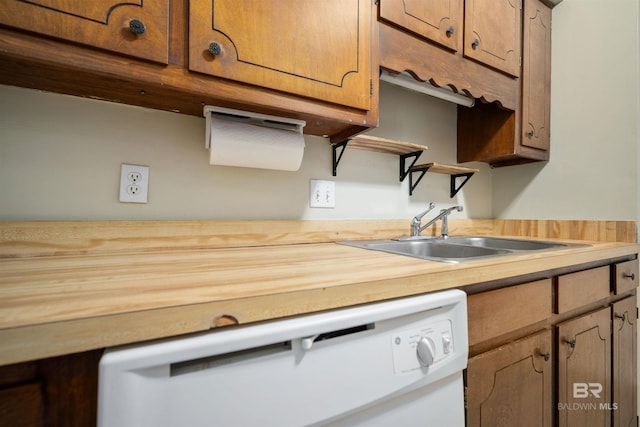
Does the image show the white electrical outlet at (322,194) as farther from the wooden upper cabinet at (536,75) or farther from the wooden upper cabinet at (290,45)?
the wooden upper cabinet at (536,75)

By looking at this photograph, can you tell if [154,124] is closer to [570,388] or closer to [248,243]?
[248,243]

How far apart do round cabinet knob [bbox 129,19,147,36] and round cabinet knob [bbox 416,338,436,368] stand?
2.70ft

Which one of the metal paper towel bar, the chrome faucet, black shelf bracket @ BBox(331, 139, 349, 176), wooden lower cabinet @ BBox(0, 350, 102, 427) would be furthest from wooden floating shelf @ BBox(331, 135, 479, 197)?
wooden lower cabinet @ BBox(0, 350, 102, 427)

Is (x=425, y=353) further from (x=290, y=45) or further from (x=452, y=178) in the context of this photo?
(x=452, y=178)

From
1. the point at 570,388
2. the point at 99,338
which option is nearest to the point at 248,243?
the point at 99,338

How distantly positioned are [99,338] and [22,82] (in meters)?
0.70

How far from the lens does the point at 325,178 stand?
1161mm

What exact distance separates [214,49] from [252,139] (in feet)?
0.85

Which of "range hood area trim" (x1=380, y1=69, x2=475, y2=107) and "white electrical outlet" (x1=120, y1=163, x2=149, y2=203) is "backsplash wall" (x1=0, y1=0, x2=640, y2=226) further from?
"range hood area trim" (x1=380, y1=69, x2=475, y2=107)

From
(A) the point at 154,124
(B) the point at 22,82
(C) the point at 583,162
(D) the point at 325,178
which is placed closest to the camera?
(B) the point at 22,82

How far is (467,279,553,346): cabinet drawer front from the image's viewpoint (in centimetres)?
67

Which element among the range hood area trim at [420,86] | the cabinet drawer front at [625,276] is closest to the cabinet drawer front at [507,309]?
the cabinet drawer front at [625,276]

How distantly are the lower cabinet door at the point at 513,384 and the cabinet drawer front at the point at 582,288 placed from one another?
12 centimetres

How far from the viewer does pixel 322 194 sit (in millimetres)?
1142
